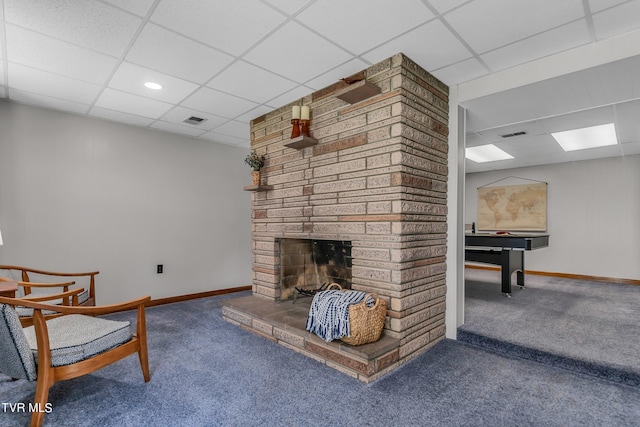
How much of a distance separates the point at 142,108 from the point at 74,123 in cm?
96

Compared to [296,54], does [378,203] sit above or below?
below

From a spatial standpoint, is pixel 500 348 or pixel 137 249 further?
pixel 137 249

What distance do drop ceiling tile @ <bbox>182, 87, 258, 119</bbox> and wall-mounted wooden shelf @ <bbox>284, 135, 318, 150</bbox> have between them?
2.47 feet

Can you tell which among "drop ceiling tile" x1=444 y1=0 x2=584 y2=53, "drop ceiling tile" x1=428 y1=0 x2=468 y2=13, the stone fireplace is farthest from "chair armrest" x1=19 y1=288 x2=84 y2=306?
"drop ceiling tile" x1=444 y1=0 x2=584 y2=53

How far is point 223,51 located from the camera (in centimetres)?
256

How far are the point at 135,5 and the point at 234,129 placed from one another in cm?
257

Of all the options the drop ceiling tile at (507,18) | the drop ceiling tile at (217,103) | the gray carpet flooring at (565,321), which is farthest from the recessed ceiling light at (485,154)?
the drop ceiling tile at (217,103)

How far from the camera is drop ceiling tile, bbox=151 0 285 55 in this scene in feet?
6.64

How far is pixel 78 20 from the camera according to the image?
2.16 metres

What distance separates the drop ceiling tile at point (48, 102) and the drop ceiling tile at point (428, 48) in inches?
130

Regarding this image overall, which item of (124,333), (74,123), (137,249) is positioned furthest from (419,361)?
(74,123)

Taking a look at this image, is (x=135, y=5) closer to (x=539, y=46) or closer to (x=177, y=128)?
(x=177, y=128)

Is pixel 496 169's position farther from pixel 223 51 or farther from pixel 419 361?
pixel 223 51

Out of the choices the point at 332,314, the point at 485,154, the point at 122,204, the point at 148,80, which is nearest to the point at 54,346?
the point at 332,314
